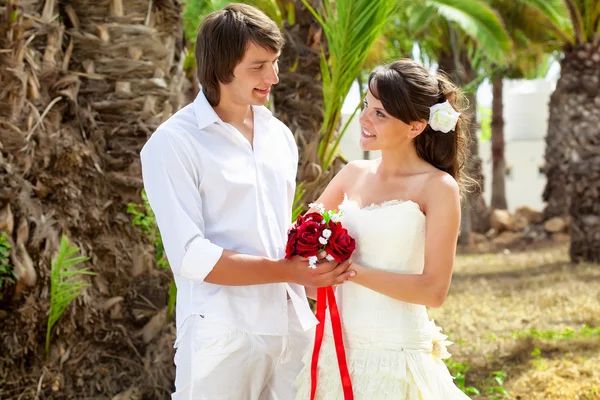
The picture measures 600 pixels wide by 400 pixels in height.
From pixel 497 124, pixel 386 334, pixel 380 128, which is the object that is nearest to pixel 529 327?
pixel 386 334

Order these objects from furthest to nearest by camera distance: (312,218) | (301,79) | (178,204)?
1. (301,79)
2. (312,218)
3. (178,204)

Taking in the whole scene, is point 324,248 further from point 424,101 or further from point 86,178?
point 86,178

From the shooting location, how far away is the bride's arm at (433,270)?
110 inches

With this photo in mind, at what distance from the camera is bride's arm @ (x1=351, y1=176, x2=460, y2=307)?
9.20ft

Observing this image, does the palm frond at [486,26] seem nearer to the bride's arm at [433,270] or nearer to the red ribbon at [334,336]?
the bride's arm at [433,270]

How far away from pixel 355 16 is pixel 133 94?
1398 millimetres

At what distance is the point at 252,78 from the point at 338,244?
65cm

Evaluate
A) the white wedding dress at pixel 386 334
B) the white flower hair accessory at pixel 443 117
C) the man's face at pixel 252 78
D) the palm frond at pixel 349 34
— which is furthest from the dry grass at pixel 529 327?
the man's face at pixel 252 78

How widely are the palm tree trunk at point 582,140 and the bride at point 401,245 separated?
11.0m

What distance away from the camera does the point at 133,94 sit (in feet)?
15.7

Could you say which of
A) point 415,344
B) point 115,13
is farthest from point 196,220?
point 115,13

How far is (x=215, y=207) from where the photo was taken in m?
2.72

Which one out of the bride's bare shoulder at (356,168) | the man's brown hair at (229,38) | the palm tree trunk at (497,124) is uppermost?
the man's brown hair at (229,38)

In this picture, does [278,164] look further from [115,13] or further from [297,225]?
[115,13]
